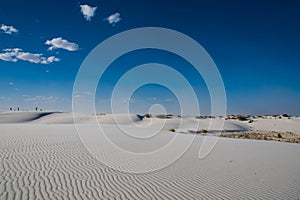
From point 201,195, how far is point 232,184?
1676mm

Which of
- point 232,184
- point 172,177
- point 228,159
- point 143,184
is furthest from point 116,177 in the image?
point 228,159

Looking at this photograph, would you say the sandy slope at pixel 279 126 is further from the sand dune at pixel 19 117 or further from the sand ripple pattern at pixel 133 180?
the sand dune at pixel 19 117

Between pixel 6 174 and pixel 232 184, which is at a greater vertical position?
pixel 6 174

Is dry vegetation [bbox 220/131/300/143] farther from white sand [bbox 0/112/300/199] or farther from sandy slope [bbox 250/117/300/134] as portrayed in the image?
white sand [bbox 0/112/300/199]

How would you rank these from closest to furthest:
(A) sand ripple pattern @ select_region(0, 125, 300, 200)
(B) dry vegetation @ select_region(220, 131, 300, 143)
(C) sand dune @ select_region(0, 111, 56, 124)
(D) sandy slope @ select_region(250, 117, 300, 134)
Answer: (A) sand ripple pattern @ select_region(0, 125, 300, 200) → (B) dry vegetation @ select_region(220, 131, 300, 143) → (D) sandy slope @ select_region(250, 117, 300, 134) → (C) sand dune @ select_region(0, 111, 56, 124)

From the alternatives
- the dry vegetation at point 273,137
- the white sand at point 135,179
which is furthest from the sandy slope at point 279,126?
the white sand at point 135,179

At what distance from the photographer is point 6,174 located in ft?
22.3

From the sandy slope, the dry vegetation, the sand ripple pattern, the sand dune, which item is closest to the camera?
the sand ripple pattern

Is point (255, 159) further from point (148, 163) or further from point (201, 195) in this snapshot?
point (201, 195)

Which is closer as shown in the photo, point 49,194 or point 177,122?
point 49,194

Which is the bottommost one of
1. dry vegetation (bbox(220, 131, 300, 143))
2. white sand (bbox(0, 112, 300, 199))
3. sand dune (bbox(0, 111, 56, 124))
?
dry vegetation (bbox(220, 131, 300, 143))

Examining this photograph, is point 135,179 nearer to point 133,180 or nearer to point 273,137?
point 133,180

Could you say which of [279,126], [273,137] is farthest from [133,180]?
[279,126]

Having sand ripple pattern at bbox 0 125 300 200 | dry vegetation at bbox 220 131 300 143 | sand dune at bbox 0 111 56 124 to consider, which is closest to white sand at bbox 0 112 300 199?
sand ripple pattern at bbox 0 125 300 200
